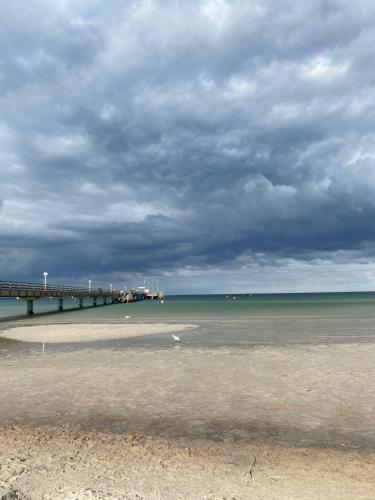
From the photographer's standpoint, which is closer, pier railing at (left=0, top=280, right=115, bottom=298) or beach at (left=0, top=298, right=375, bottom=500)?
beach at (left=0, top=298, right=375, bottom=500)

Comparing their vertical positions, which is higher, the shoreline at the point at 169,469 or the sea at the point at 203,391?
the shoreline at the point at 169,469

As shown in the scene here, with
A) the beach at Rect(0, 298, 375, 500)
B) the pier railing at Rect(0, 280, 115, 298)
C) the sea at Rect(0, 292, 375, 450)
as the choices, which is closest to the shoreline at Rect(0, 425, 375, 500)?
the beach at Rect(0, 298, 375, 500)

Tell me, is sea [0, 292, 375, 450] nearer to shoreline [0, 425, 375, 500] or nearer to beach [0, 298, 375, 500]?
beach [0, 298, 375, 500]

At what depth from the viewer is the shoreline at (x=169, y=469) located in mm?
6598

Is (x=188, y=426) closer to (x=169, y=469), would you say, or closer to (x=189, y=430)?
(x=189, y=430)

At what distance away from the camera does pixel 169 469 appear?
7.58m

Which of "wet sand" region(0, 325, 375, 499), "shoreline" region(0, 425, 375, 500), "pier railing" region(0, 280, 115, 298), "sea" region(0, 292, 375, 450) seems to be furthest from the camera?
"pier railing" region(0, 280, 115, 298)

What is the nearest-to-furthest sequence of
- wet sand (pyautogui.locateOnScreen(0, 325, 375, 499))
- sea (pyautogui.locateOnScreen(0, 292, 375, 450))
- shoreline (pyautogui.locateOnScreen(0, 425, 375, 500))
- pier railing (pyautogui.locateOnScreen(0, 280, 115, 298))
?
shoreline (pyautogui.locateOnScreen(0, 425, 375, 500)) → wet sand (pyautogui.locateOnScreen(0, 325, 375, 499)) → sea (pyautogui.locateOnScreen(0, 292, 375, 450)) → pier railing (pyautogui.locateOnScreen(0, 280, 115, 298))

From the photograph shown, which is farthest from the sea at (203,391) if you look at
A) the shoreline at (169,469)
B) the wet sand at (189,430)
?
the shoreline at (169,469)

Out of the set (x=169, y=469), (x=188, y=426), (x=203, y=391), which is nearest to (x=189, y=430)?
(x=188, y=426)

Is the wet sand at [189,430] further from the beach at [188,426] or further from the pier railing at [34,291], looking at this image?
the pier railing at [34,291]

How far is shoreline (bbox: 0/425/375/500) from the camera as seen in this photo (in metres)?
6.60

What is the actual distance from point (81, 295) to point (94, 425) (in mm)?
93434

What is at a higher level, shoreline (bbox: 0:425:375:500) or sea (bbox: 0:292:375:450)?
shoreline (bbox: 0:425:375:500)
